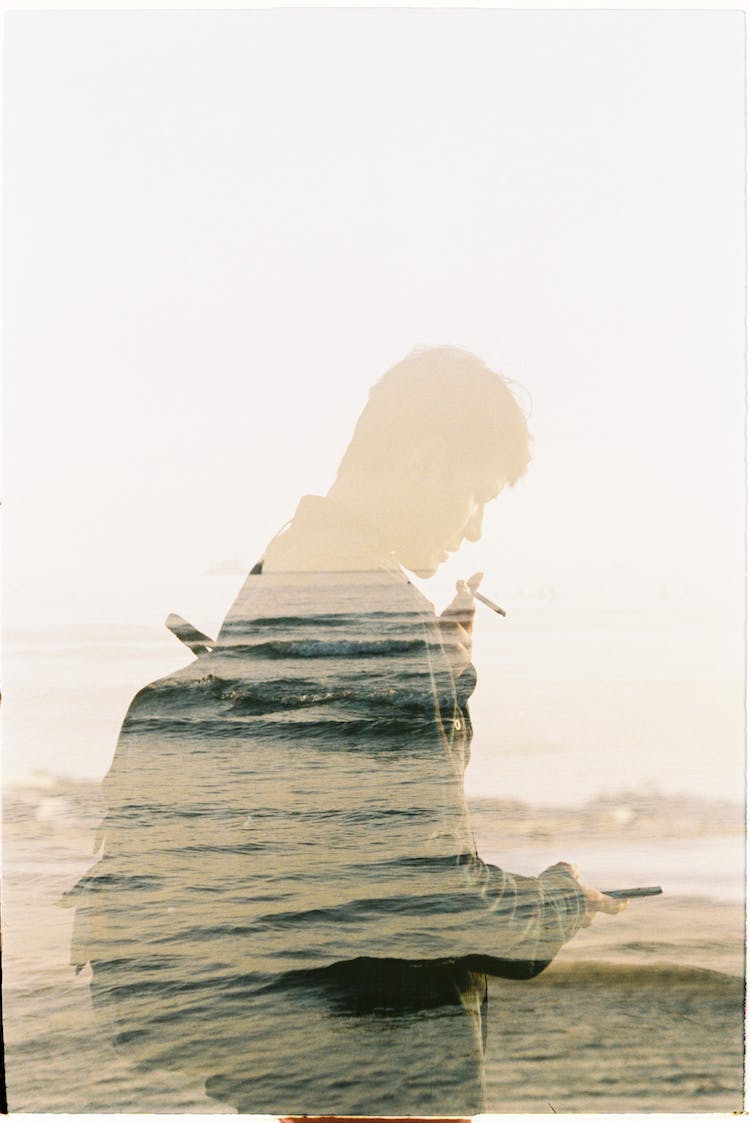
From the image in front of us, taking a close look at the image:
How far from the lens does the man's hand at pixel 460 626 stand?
2590 millimetres

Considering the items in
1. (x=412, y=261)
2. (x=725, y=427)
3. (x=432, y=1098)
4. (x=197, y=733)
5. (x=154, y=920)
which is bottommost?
(x=432, y=1098)

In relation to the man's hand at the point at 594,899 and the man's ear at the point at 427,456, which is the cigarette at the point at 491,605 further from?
the man's hand at the point at 594,899

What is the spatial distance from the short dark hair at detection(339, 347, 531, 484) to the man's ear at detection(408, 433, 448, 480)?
0.05 feet

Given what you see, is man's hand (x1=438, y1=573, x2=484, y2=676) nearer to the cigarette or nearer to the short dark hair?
the cigarette

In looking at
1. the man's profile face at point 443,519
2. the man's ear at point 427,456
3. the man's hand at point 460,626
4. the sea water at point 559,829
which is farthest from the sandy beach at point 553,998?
the man's ear at point 427,456

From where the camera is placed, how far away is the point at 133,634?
8.53ft

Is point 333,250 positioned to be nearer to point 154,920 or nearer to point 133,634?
point 133,634

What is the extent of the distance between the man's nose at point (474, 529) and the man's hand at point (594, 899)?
0.75m

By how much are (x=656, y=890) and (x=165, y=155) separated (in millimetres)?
1990

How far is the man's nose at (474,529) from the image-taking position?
262 centimetres

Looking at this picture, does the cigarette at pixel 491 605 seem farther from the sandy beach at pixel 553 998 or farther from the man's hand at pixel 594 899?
the man's hand at pixel 594 899

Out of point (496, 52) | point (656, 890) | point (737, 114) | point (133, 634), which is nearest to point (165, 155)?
point (496, 52)

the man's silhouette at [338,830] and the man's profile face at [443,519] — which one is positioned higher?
the man's profile face at [443,519]

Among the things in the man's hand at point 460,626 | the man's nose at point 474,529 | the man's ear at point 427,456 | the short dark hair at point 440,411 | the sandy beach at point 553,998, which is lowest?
the sandy beach at point 553,998
